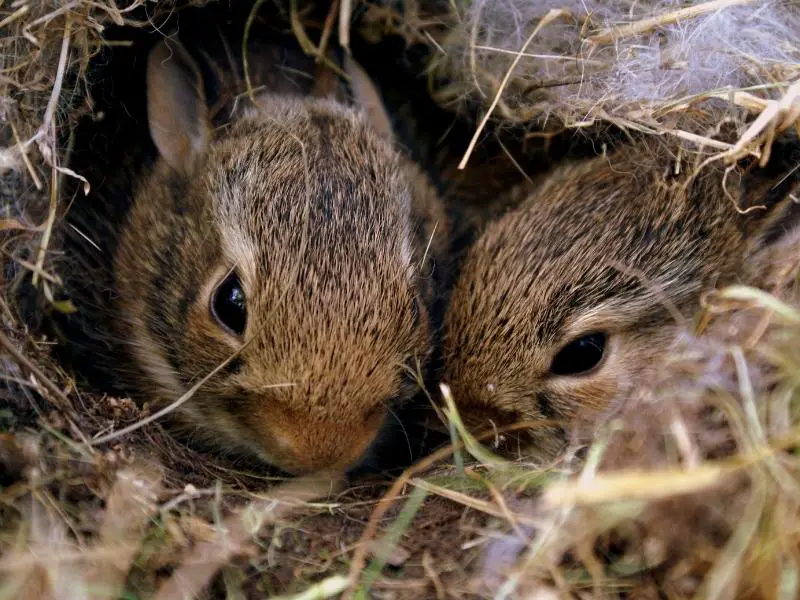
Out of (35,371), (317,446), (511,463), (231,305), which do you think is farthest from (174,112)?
(511,463)

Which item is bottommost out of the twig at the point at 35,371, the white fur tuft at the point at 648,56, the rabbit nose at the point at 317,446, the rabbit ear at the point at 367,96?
the rabbit nose at the point at 317,446

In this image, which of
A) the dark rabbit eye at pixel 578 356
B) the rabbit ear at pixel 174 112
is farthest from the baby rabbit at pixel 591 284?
the rabbit ear at pixel 174 112

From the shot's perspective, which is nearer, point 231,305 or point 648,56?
point 231,305

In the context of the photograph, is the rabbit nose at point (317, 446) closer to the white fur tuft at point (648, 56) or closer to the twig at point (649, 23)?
the white fur tuft at point (648, 56)

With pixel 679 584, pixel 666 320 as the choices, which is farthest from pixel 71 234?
pixel 679 584

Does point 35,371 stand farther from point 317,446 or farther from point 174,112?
point 174,112

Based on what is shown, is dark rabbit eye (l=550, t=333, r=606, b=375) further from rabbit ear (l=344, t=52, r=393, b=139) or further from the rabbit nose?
rabbit ear (l=344, t=52, r=393, b=139)
